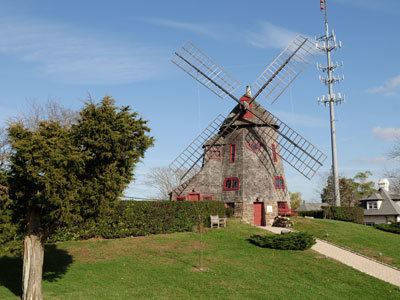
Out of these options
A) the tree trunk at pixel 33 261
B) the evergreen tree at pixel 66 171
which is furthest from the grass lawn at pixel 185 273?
the evergreen tree at pixel 66 171

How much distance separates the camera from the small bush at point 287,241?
1050 inches

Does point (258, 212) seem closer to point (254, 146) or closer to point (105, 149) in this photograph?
point (254, 146)

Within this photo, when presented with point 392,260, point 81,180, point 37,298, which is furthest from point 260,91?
point 37,298

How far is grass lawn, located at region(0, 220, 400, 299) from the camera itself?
18.6 meters

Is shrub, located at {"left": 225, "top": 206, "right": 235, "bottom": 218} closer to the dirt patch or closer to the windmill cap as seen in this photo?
the dirt patch

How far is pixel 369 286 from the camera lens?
2091 cm

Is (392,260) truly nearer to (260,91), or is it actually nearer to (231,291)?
(231,291)

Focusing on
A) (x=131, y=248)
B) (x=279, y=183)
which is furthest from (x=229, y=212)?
(x=131, y=248)

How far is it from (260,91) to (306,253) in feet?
49.6

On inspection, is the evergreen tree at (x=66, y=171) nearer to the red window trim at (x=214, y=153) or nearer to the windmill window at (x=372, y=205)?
the red window trim at (x=214, y=153)

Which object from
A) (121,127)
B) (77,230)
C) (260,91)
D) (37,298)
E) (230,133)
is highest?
(260,91)

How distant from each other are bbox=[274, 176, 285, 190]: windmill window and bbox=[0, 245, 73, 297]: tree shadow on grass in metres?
18.3

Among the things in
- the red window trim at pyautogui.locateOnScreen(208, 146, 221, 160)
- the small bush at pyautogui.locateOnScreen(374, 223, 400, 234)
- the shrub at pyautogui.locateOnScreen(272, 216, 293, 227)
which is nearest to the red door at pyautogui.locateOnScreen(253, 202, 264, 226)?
the shrub at pyautogui.locateOnScreen(272, 216, 293, 227)

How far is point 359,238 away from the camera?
32031 millimetres
